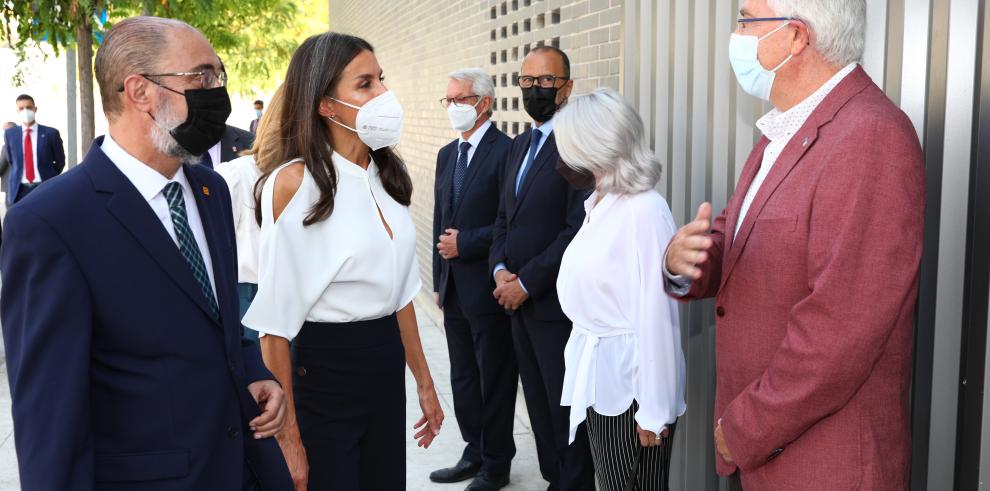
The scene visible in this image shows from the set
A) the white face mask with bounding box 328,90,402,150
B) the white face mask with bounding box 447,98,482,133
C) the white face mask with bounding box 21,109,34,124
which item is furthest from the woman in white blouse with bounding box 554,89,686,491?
the white face mask with bounding box 21,109,34,124

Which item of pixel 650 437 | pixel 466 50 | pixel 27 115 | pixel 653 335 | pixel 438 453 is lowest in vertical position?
pixel 438 453

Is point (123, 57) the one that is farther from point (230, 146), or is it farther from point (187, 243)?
point (230, 146)

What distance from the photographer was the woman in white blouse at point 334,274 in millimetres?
2805

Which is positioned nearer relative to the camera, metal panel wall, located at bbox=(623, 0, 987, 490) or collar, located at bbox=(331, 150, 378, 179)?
metal panel wall, located at bbox=(623, 0, 987, 490)

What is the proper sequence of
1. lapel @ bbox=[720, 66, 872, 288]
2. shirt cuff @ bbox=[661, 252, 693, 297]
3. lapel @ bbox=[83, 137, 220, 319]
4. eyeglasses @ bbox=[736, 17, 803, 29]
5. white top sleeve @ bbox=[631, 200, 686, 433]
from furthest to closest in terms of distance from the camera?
white top sleeve @ bbox=[631, 200, 686, 433], shirt cuff @ bbox=[661, 252, 693, 297], eyeglasses @ bbox=[736, 17, 803, 29], lapel @ bbox=[720, 66, 872, 288], lapel @ bbox=[83, 137, 220, 319]

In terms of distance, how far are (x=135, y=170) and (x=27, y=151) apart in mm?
12007

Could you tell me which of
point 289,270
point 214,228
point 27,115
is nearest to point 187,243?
point 214,228

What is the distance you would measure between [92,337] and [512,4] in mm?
5470

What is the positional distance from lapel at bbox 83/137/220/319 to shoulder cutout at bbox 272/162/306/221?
689 millimetres

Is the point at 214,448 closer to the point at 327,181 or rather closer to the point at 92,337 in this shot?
the point at 92,337

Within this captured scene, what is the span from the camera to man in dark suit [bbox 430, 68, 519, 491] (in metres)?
5.11

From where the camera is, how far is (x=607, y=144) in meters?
3.40

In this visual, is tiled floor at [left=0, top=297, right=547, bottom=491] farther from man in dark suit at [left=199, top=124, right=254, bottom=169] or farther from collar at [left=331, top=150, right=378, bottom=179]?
collar at [left=331, top=150, right=378, bottom=179]

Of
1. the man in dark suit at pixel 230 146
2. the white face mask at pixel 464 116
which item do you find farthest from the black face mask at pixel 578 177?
the man in dark suit at pixel 230 146
